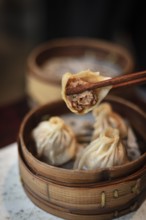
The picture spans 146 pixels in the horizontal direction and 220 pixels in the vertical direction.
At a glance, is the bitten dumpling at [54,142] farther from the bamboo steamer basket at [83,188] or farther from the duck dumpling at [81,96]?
the duck dumpling at [81,96]

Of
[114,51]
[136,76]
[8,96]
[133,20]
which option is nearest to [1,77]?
[8,96]

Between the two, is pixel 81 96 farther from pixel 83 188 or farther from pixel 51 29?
pixel 51 29

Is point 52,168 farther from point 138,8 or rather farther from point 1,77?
point 1,77

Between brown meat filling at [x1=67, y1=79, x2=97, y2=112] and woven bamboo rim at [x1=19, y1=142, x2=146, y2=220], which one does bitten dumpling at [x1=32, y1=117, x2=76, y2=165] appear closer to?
woven bamboo rim at [x1=19, y1=142, x2=146, y2=220]

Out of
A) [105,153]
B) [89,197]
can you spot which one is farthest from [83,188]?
[105,153]

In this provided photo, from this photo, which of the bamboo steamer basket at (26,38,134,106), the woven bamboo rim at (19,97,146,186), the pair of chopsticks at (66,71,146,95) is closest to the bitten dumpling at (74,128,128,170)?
the woven bamboo rim at (19,97,146,186)

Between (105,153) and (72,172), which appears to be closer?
(72,172)
